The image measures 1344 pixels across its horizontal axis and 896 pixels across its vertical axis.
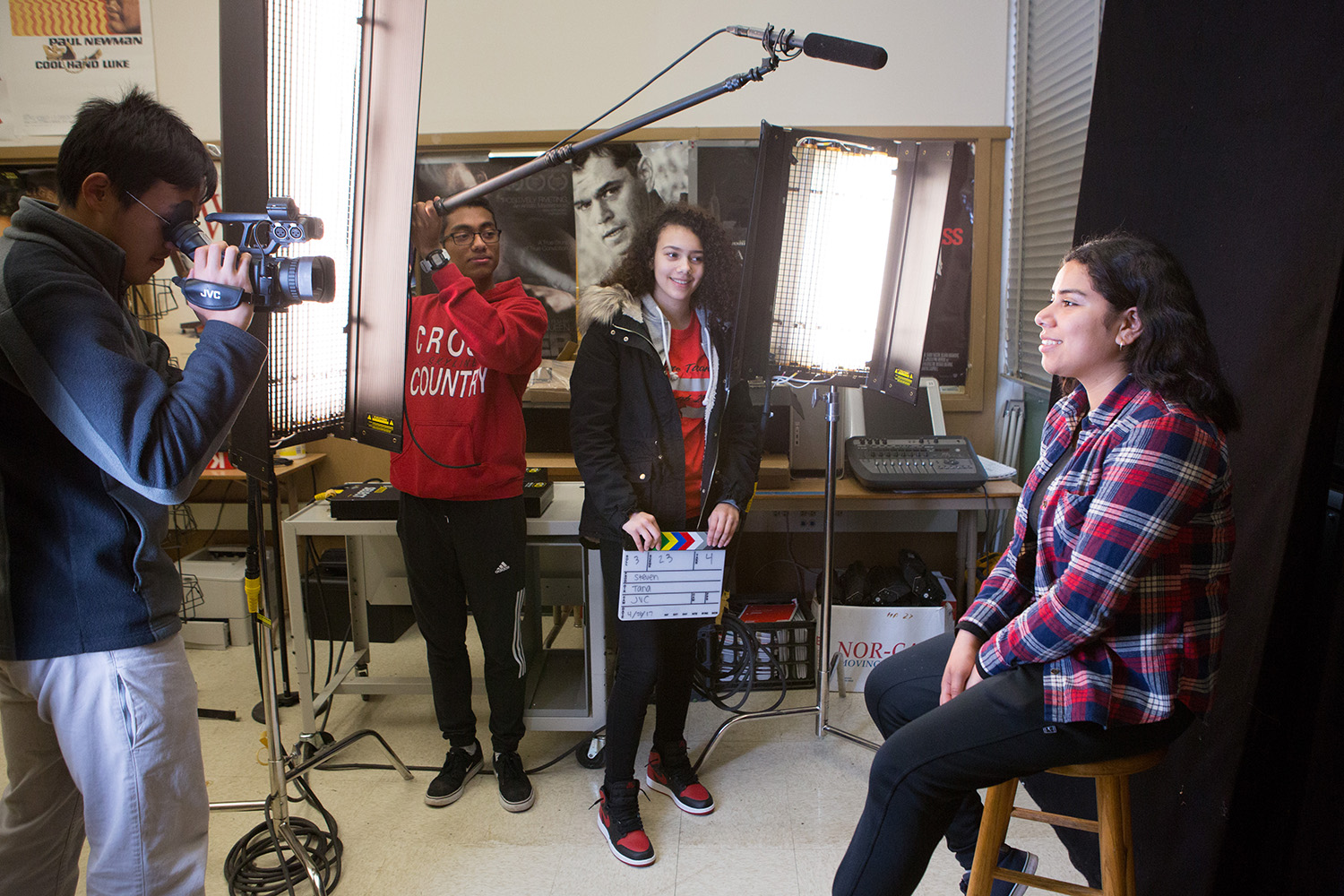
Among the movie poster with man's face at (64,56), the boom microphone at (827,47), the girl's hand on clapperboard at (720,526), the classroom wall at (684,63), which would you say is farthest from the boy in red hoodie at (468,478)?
the movie poster with man's face at (64,56)

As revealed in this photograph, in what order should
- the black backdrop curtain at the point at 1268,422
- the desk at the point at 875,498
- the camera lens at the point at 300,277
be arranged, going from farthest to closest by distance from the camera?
the desk at the point at 875,498, the black backdrop curtain at the point at 1268,422, the camera lens at the point at 300,277

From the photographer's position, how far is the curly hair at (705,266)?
1.86 meters

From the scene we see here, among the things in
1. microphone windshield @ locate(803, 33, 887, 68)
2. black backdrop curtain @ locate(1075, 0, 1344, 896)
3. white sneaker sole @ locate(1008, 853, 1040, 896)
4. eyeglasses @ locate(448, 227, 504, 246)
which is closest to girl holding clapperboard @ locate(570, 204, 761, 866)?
eyeglasses @ locate(448, 227, 504, 246)

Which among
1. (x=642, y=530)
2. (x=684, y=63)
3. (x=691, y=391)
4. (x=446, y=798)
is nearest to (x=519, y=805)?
(x=446, y=798)

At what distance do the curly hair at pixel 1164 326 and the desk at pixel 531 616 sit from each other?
1.32m

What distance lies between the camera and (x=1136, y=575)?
1.15 meters

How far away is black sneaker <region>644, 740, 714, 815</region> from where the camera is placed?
2012mm

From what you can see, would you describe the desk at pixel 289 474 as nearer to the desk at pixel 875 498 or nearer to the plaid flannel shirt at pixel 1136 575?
the desk at pixel 875 498

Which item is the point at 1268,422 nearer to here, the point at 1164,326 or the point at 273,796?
the point at 1164,326

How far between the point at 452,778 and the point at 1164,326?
73.9 inches

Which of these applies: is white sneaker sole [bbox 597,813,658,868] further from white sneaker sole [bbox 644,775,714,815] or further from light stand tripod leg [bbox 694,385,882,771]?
light stand tripod leg [bbox 694,385,882,771]

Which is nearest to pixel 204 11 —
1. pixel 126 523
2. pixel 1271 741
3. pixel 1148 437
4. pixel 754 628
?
pixel 126 523

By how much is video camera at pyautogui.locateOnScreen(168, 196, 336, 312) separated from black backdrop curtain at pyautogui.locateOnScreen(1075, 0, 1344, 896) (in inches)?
60.4

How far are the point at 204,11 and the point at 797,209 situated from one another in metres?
2.62
